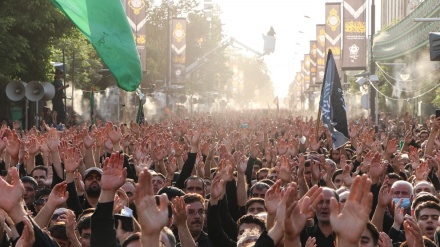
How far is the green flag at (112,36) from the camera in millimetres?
12180

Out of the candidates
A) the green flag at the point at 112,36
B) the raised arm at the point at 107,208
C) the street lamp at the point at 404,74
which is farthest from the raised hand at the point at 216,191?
the street lamp at the point at 404,74

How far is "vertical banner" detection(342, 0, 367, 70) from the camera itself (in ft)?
103

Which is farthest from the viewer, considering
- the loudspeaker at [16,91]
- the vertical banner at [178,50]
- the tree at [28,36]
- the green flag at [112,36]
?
the vertical banner at [178,50]

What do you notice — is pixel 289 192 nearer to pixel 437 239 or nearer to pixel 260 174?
→ pixel 437 239

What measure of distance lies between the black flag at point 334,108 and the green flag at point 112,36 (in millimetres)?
3338

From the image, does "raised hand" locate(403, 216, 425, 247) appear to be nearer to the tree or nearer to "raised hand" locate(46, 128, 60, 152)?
"raised hand" locate(46, 128, 60, 152)

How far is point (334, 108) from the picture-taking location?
14914mm

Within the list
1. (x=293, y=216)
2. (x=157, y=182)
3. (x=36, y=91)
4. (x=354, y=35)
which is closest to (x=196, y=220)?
(x=157, y=182)

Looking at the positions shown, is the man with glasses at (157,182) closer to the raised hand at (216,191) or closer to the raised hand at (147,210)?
the raised hand at (216,191)

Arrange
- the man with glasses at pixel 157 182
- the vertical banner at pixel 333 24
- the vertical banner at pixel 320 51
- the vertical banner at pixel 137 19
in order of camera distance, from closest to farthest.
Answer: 1. the man with glasses at pixel 157 182
2. the vertical banner at pixel 137 19
3. the vertical banner at pixel 333 24
4. the vertical banner at pixel 320 51

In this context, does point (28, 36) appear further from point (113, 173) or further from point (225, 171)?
point (113, 173)

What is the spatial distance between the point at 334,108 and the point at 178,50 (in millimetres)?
29612

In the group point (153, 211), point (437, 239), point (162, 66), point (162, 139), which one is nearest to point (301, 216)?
point (153, 211)

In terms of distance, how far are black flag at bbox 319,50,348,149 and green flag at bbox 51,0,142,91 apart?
334 centimetres
